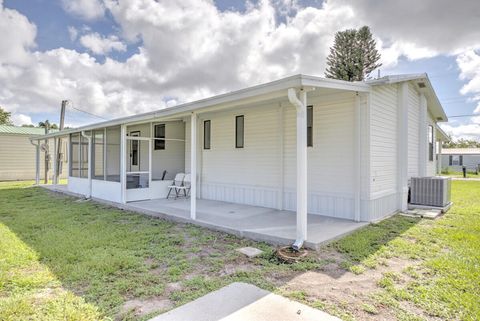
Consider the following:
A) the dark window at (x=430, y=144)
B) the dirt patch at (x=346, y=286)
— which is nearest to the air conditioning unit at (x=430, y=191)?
the dark window at (x=430, y=144)

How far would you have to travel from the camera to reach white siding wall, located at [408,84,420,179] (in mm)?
8016

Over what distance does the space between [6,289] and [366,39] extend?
28.3 m

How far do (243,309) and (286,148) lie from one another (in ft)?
16.0

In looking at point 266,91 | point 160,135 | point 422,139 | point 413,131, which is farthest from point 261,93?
point 422,139

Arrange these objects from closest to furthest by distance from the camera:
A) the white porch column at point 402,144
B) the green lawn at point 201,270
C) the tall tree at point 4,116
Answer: the green lawn at point 201,270, the white porch column at point 402,144, the tall tree at point 4,116

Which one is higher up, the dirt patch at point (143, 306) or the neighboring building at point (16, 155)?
the neighboring building at point (16, 155)

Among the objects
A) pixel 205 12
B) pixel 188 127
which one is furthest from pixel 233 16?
pixel 188 127

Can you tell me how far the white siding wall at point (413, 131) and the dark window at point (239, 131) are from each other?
471 centimetres

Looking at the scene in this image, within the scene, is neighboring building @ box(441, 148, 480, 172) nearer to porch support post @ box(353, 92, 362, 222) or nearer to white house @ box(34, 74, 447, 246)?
white house @ box(34, 74, 447, 246)

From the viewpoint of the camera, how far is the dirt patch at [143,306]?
265 cm

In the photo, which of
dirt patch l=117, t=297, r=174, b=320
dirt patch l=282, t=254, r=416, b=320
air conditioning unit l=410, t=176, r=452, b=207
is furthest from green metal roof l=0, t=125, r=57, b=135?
air conditioning unit l=410, t=176, r=452, b=207

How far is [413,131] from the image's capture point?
8344mm

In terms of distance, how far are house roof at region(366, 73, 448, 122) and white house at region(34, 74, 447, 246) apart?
4cm

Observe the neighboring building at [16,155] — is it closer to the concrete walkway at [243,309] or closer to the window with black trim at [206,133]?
the window with black trim at [206,133]
